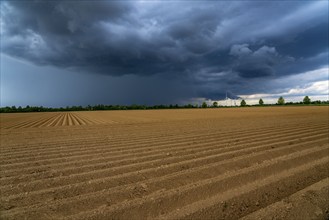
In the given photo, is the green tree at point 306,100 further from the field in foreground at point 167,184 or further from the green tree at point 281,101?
the field in foreground at point 167,184

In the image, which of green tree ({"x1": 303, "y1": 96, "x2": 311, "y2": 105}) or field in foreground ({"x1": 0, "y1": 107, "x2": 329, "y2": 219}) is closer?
field in foreground ({"x1": 0, "y1": 107, "x2": 329, "y2": 219})

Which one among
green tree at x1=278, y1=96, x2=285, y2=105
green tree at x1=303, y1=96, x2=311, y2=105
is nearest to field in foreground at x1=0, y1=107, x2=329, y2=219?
green tree at x1=303, y1=96, x2=311, y2=105

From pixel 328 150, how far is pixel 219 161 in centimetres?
411

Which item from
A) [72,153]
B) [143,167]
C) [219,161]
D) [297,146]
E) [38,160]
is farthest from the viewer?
[297,146]

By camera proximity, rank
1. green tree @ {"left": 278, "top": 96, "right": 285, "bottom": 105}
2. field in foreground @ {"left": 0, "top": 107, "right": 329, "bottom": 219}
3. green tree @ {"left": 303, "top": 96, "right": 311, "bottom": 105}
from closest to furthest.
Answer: field in foreground @ {"left": 0, "top": 107, "right": 329, "bottom": 219}, green tree @ {"left": 303, "top": 96, "right": 311, "bottom": 105}, green tree @ {"left": 278, "top": 96, "right": 285, "bottom": 105}

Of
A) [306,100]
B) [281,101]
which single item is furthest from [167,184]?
[281,101]

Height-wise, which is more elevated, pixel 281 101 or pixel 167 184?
pixel 281 101

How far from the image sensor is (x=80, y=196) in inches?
155

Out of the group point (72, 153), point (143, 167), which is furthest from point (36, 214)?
point (72, 153)

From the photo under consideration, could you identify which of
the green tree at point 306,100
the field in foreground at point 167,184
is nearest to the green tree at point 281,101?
the green tree at point 306,100

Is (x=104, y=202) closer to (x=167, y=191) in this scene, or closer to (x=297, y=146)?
(x=167, y=191)

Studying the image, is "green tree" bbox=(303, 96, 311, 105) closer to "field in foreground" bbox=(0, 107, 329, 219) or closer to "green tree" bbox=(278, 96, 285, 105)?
"green tree" bbox=(278, 96, 285, 105)

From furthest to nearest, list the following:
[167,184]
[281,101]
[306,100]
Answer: [281,101], [306,100], [167,184]

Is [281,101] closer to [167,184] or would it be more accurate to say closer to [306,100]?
[306,100]
